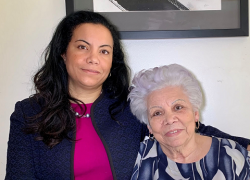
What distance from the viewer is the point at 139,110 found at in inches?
48.3

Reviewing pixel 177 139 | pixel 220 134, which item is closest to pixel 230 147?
pixel 220 134

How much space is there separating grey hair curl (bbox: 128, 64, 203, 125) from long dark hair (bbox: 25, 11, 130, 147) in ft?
0.55

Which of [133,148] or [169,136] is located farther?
[133,148]

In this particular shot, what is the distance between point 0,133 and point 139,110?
3.29 ft

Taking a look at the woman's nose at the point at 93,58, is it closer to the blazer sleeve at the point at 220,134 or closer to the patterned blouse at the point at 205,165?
the patterned blouse at the point at 205,165

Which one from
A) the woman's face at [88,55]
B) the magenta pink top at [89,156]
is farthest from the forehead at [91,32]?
the magenta pink top at [89,156]

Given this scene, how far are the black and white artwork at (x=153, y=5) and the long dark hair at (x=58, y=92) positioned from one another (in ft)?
0.62

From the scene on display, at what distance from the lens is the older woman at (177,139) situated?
109cm

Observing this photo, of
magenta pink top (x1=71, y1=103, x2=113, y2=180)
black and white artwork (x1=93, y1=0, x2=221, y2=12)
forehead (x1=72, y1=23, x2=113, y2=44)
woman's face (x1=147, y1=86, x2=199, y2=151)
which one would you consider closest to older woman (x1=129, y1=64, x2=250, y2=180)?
woman's face (x1=147, y1=86, x2=199, y2=151)

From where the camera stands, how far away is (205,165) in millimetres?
1096

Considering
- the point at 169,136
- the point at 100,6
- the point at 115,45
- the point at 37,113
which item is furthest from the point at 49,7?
the point at 169,136

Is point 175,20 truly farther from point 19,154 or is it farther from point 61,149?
point 19,154

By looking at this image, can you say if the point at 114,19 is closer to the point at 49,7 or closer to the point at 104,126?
the point at 49,7

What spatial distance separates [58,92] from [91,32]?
0.38 metres
